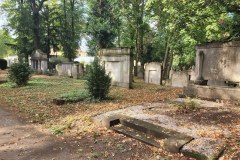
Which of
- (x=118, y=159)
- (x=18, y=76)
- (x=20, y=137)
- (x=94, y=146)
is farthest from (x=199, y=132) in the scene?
(x=18, y=76)

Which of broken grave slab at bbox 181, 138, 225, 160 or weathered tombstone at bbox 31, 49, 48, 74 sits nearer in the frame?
broken grave slab at bbox 181, 138, 225, 160

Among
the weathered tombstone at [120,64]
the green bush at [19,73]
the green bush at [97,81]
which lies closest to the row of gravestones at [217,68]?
the green bush at [97,81]

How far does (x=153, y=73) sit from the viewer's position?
1491 cm

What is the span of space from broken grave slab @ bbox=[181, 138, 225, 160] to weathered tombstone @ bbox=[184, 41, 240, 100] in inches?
157

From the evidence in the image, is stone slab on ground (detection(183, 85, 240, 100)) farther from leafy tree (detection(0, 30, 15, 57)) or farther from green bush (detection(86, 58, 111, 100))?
leafy tree (detection(0, 30, 15, 57))

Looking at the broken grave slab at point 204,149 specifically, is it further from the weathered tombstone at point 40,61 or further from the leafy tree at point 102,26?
the weathered tombstone at point 40,61

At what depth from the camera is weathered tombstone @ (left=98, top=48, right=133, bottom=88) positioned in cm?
1156

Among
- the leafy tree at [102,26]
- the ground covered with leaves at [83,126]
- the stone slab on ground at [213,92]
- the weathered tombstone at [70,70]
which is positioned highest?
the leafy tree at [102,26]

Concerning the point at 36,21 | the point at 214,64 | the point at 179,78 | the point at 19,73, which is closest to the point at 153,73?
the point at 179,78

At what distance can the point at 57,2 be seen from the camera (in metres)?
31.6

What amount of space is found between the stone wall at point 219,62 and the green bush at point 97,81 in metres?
3.75

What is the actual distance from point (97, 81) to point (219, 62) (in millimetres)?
4596

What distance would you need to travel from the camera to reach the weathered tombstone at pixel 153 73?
14555mm

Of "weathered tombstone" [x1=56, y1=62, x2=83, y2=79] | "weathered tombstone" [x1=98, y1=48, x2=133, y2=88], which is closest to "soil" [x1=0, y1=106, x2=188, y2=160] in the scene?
"weathered tombstone" [x1=98, y1=48, x2=133, y2=88]
